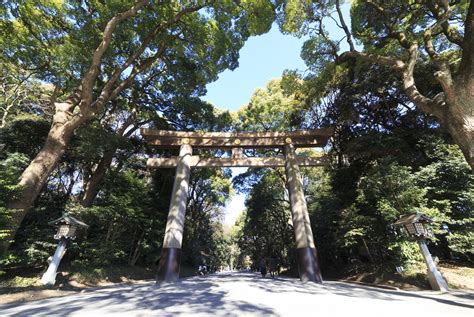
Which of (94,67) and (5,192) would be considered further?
(94,67)

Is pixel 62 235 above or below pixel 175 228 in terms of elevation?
below

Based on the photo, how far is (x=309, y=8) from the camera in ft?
28.5

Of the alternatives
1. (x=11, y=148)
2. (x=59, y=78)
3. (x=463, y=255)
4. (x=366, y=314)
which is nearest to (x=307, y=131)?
(x=366, y=314)

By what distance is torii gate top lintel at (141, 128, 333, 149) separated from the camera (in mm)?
9750

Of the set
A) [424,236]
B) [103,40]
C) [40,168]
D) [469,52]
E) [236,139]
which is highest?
[103,40]

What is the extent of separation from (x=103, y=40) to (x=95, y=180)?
756 centimetres

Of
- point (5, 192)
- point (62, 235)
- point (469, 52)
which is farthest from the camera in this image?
point (62, 235)

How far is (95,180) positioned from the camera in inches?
476

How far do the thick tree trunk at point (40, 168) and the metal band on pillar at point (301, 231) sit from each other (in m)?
7.70

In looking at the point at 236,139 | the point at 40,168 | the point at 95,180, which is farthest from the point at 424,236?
the point at 95,180

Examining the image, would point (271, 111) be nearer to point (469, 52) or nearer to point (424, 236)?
point (424, 236)

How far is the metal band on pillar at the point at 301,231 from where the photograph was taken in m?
7.41

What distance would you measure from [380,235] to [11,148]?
55.3ft

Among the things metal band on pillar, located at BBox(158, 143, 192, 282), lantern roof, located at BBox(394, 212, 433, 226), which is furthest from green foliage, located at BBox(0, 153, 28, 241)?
lantern roof, located at BBox(394, 212, 433, 226)
